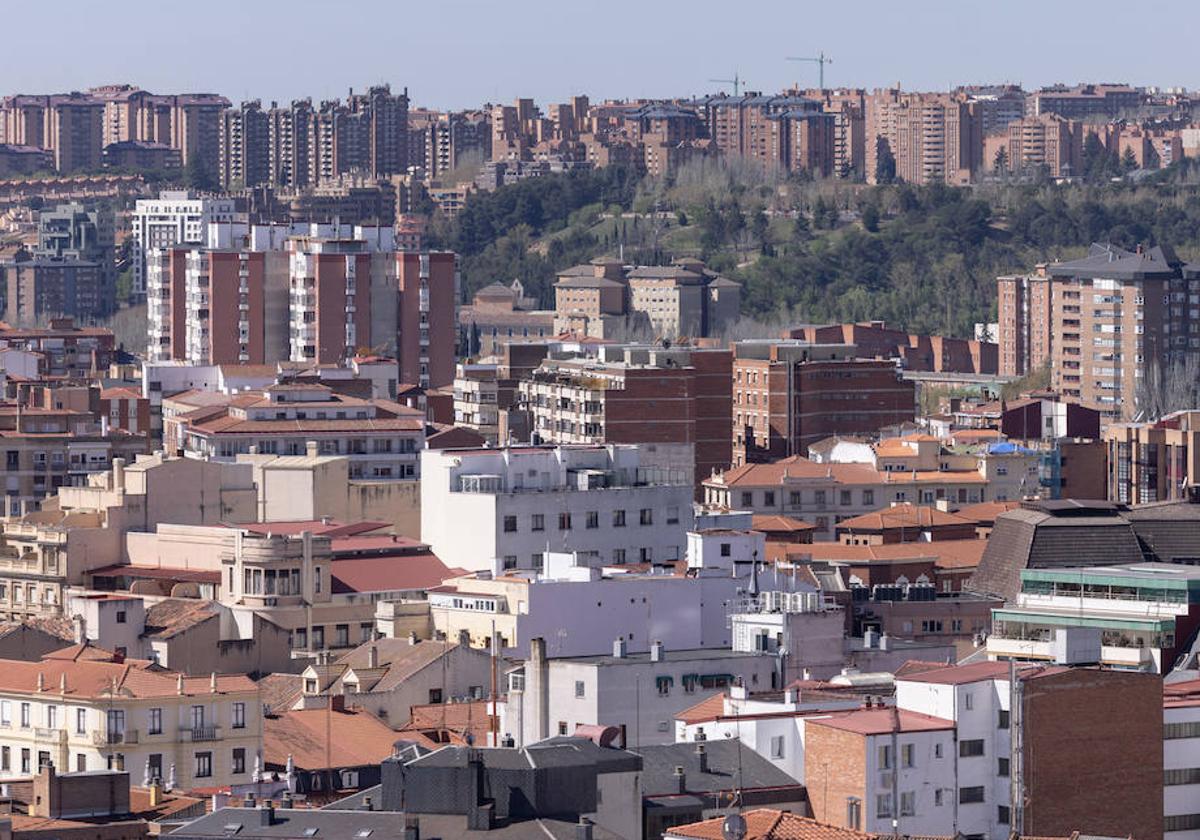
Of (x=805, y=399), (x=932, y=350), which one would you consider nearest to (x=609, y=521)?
(x=805, y=399)

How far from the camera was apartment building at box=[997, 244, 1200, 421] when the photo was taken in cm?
10125

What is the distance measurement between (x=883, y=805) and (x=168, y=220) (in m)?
106

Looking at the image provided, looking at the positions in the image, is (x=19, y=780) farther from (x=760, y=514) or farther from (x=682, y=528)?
(x=760, y=514)

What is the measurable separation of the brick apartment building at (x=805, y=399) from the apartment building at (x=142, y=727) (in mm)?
40016

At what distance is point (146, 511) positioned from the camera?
166 feet

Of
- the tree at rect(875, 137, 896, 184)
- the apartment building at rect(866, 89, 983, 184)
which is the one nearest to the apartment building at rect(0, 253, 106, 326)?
the tree at rect(875, 137, 896, 184)

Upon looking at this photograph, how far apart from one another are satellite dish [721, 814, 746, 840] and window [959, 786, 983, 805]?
5.03m

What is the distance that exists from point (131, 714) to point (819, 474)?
103 ft

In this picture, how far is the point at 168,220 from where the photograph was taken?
135500 mm

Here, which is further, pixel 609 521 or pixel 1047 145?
pixel 1047 145

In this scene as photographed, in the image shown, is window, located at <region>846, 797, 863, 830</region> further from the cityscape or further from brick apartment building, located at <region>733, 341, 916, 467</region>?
brick apartment building, located at <region>733, 341, 916, 467</region>

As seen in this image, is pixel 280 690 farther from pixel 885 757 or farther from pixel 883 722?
pixel 885 757

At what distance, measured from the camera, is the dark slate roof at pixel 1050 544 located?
46781 mm

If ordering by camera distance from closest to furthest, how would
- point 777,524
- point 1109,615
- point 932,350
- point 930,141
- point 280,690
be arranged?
point 1109,615 < point 280,690 < point 777,524 < point 932,350 < point 930,141
